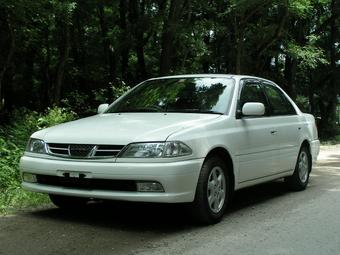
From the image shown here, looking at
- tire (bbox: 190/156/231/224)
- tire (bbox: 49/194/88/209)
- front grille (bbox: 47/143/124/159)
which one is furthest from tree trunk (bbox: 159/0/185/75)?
front grille (bbox: 47/143/124/159)

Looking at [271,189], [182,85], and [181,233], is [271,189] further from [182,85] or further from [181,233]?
[181,233]

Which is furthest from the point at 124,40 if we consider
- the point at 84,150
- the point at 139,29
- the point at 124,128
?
the point at 84,150

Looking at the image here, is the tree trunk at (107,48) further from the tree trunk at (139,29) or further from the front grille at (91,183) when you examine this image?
the front grille at (91,183)

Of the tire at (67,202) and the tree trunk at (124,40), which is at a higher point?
the tree trunk at (124,40)

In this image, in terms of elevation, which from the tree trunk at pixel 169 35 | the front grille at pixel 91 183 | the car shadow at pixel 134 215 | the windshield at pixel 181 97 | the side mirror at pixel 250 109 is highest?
the tree trunk at pixel 169 35

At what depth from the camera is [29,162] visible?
6074 millimetres

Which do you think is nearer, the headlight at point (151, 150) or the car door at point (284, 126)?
the headlight at point (151, 150)

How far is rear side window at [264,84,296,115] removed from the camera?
7.97 meters

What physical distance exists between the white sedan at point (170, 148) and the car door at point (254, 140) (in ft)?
0.04

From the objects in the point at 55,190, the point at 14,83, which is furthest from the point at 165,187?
the point at 14,83

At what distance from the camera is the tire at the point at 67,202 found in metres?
6.64

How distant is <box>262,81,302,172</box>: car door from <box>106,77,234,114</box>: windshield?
1091 millimetres

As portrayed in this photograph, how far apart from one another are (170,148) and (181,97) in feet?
5.00

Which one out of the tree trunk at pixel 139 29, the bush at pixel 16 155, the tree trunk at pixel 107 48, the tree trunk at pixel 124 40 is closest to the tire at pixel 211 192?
the bush at pixel 16 155
